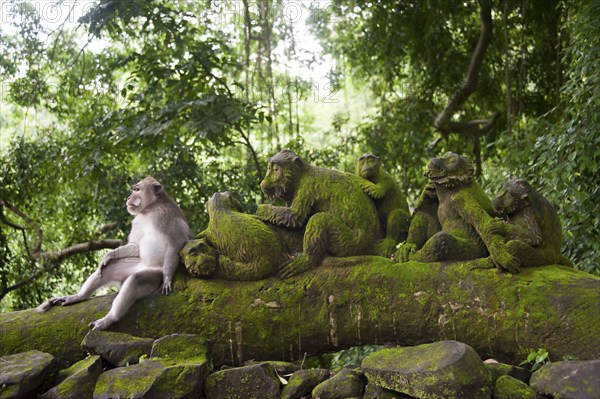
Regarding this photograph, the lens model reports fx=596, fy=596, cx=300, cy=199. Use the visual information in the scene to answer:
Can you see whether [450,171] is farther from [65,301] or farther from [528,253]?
[65,301]

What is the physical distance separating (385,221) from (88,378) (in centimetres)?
253

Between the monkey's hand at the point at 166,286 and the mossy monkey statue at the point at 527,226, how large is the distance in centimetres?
238

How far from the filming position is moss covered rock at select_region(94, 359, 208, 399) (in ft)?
11.8

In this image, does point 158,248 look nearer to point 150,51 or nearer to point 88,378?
point 88,378

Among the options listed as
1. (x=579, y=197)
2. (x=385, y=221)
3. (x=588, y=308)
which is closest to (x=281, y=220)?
(x=385, y=221)

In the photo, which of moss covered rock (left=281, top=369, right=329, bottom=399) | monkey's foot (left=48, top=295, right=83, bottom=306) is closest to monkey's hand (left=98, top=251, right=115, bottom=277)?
monkey's foot (left=48, top=295, right=83, bottom=306)

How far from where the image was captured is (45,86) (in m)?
9.33

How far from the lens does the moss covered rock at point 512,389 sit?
11.1 ft

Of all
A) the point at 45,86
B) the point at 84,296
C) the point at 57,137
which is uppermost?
the point at 45,86

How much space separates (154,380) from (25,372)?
879 mm

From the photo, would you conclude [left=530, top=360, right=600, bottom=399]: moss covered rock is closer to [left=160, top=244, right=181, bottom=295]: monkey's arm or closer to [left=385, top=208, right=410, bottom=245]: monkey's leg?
[left=385, top=208, right=410, bottom=245]: monkey's leg

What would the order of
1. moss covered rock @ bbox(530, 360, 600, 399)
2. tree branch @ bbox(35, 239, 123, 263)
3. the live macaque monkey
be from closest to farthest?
1. moss covered rock @ bbox(530, 360, 600, 399)
2. the live macaque monkey
3. tree branch @ bbox(35, 239, 123, 263)

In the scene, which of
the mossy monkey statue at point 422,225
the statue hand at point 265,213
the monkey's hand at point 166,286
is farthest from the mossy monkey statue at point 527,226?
the monkey's hand at point 166,286

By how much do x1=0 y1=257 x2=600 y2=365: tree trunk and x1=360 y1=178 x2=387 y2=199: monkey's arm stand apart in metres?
0.61
